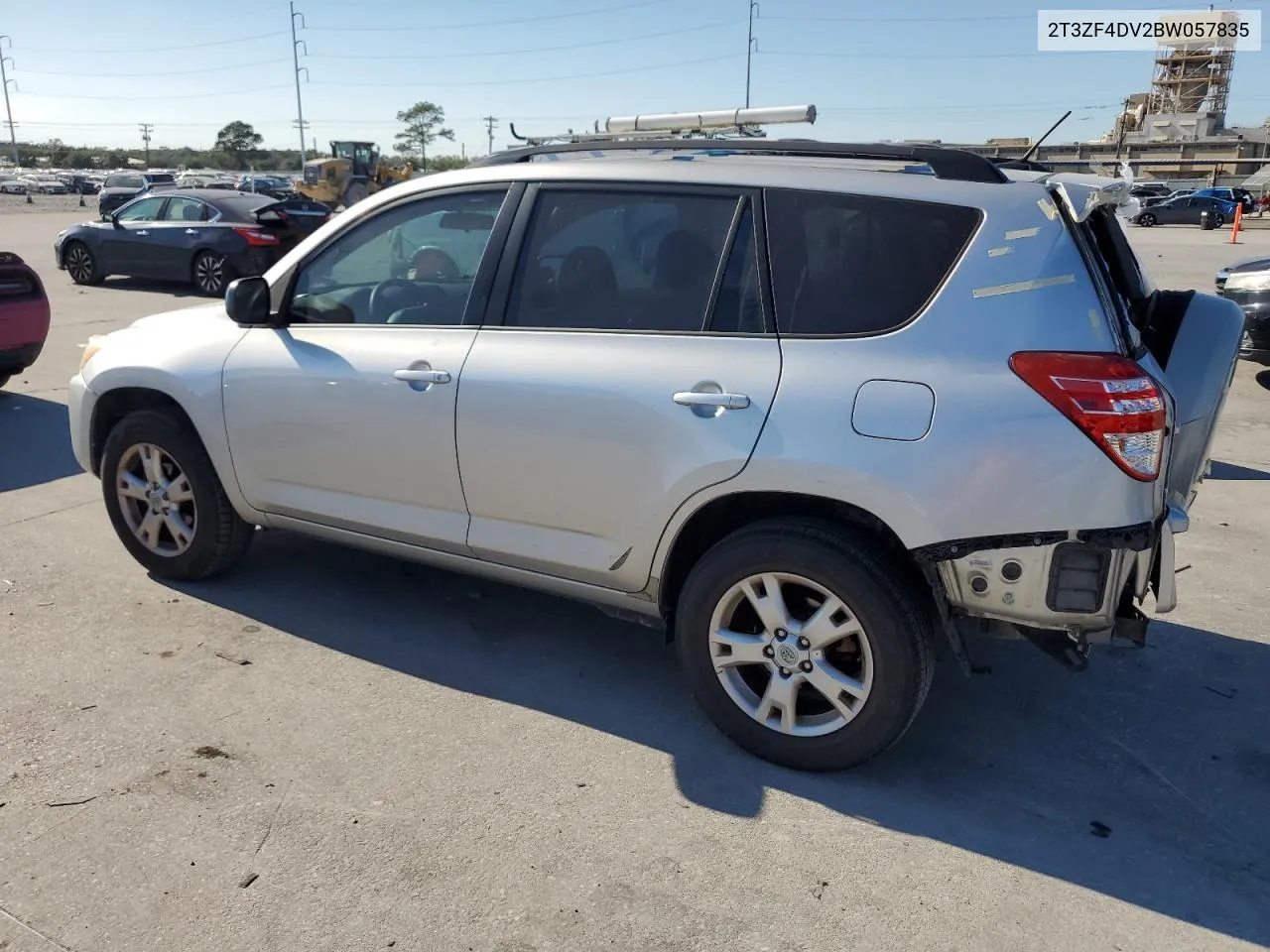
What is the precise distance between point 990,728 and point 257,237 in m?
14.3

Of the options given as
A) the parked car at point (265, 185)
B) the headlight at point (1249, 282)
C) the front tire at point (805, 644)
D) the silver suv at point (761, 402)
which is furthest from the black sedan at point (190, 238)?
the parked car at point (265, 185)

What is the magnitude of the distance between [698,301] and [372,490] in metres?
1.50

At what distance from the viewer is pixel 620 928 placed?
2.58 meters

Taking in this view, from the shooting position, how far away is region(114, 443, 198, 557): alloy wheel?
448 cm

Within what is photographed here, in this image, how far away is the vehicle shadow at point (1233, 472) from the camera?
6.59m

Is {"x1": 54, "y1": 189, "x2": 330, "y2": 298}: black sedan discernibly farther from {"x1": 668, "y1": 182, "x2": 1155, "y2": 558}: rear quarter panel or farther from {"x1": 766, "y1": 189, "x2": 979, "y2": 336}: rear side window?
{"x1": 668, "y1": 182, "x2": 1155, "y2": 558}: rear quarter panel

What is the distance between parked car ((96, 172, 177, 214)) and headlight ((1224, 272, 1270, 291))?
32.0 meters

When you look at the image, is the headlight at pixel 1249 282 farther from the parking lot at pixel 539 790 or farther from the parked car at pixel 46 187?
the parked car at pixel 46 187

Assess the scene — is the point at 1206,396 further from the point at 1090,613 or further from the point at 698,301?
the point at 698,301

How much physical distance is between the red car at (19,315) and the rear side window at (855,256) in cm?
665

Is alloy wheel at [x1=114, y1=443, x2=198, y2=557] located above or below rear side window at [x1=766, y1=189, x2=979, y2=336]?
below

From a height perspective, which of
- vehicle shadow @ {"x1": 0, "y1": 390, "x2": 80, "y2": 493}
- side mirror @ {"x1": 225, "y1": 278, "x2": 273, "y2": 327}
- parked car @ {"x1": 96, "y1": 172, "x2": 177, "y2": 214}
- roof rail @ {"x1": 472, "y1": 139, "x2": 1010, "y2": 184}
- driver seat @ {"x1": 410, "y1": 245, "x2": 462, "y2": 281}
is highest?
parked car @ {"x1": 96, "y1": 172, "x2": 177, "y2": 214}

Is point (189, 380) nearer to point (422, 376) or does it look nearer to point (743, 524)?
point (422, 376)

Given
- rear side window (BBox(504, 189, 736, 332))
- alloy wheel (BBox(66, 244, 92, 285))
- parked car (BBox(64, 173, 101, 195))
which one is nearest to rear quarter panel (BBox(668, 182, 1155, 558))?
rear side window (BBox(504, 189, 736, 332))
